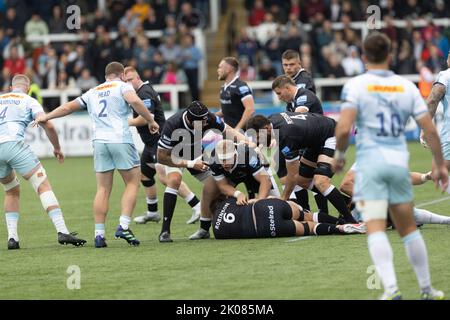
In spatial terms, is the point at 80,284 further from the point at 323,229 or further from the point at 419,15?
the point at 419,15

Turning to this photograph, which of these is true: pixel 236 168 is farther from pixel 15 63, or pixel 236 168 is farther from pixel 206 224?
pixel 15 63

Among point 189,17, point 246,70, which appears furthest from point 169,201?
point 189,17

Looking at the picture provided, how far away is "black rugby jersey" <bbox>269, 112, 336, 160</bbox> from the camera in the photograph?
12586 millimetres

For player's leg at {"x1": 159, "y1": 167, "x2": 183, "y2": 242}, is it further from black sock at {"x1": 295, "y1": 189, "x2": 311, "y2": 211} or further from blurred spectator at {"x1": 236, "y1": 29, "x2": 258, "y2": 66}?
blurred spectator at {"x1": 236, "y1": 29, "x2": 258, "y2": 66}

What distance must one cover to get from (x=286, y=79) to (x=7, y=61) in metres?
16.1

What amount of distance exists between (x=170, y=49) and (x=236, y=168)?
1588 centimetres

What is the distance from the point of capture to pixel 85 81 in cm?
2764

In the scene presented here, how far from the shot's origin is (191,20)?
95.7 feet

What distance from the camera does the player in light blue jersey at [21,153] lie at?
12531 mm

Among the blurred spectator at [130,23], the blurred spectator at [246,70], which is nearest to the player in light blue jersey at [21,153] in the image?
the blurred spectator at [246,70]

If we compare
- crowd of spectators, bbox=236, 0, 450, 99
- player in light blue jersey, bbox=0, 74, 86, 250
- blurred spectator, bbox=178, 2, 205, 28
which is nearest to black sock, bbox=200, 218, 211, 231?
player in light blue jersey, bbox=0, 74, 86, 250

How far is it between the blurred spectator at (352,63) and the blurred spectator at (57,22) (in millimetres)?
7748

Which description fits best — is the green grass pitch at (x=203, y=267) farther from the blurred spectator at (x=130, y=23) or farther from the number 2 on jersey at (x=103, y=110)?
the blurred spectator at (x=130, y=23)

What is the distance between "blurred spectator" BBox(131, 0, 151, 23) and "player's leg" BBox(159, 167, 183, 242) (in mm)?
16977
